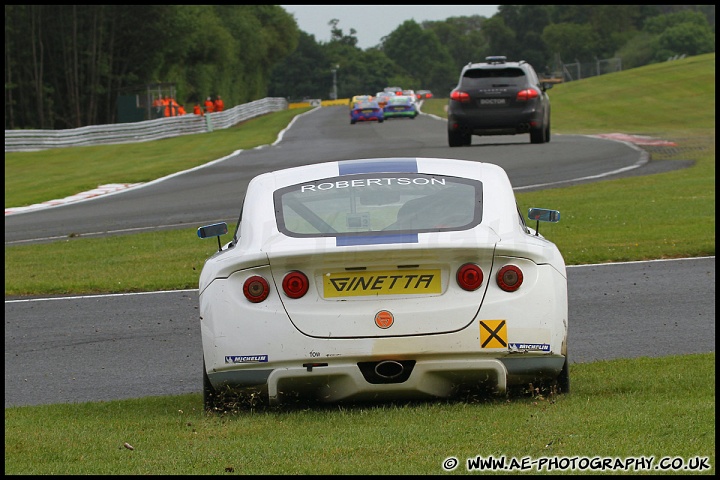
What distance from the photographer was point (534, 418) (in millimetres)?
5391

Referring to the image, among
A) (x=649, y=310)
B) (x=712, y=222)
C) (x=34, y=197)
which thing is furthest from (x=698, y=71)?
(x=649, y=310)

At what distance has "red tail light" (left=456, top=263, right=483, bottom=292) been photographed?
5797 mm

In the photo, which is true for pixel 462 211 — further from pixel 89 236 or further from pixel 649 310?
pixel 89 236

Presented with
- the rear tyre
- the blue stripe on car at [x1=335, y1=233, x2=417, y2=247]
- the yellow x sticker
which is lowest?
the yellow x sticker

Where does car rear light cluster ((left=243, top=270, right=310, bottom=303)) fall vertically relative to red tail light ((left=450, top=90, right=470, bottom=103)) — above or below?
below

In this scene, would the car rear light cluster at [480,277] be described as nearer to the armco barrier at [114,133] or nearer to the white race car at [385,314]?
the white race car at [385,314]

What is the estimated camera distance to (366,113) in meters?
58.0

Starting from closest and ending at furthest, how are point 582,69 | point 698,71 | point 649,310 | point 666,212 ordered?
point 649,310 < point 666,212 < point 698,71 < point 582,69

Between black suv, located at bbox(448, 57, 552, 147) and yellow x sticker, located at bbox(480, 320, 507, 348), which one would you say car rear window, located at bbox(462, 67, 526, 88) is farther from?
yellow x sticker, located at bbox(480, 320, 507, 348)

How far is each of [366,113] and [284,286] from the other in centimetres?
5258

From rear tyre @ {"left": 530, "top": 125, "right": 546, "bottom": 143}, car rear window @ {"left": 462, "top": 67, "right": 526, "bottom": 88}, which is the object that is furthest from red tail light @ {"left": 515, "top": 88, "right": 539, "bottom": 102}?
rear tyre @ {"left": 530, "top": 125, "right": 546, "bottom": 143}

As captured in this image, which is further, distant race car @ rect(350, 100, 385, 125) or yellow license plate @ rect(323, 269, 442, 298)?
distant race car @ rect(350, 100, 385, 125)

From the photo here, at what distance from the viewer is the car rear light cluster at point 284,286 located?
19.0ft

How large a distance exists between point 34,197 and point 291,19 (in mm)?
110123
